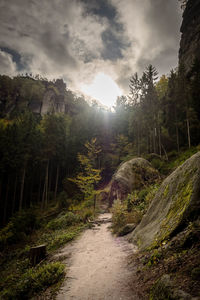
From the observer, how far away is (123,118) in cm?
4172

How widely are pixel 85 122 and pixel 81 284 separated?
35.2m

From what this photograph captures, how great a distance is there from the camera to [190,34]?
35875 millimetres

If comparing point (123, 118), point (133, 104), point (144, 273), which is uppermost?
point (123, 118)

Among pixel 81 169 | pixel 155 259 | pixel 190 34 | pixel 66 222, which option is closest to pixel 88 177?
pixel 66 222

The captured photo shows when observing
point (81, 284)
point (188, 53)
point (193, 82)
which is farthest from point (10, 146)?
point (188, 53)

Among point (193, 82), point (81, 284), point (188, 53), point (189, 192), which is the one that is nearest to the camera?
point (81, 284)

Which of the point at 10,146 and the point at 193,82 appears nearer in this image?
the point at 10,146

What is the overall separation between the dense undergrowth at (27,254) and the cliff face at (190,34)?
38.5 metres

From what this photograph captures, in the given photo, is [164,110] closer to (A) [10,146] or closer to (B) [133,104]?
(B) [133,104]

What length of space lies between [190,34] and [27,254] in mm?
50809

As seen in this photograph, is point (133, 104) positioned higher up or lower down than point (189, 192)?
higher up

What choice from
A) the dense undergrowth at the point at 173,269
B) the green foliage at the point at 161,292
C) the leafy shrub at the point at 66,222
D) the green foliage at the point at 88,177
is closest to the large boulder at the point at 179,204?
the dense undergrowth at the point at 173,269

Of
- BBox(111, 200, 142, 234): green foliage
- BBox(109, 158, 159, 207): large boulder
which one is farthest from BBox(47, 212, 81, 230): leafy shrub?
BBox(111, 200, 142, 234): green foliage

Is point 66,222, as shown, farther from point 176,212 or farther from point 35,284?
point 176,212
